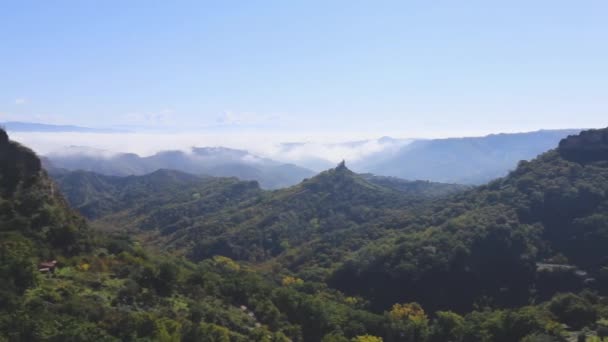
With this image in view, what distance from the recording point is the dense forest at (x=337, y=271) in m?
47.3

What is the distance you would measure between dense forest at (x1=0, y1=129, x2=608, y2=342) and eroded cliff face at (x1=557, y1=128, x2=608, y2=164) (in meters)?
0.35

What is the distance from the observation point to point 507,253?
3964 inches

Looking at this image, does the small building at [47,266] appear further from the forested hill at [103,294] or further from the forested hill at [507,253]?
the forested hill at [507,253]

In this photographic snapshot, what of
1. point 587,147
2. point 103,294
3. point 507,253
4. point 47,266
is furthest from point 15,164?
point 587,147

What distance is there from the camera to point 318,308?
65250mm

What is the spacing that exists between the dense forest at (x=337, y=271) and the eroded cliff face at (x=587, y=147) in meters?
0.35

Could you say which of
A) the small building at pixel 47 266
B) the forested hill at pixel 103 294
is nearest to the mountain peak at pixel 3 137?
the forested hill at pixel 103 294

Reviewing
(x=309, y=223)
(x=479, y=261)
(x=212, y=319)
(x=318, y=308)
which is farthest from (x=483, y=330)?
(x=309, y=223)

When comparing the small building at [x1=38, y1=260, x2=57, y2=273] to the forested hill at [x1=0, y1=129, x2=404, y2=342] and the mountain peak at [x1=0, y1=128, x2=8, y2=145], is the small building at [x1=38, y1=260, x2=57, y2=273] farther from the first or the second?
the mountain peak at [x1=0, y1=128, x2=8, y2=145]

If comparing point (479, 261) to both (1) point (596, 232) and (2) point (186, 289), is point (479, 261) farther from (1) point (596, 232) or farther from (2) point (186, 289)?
(2) point (186, 289)

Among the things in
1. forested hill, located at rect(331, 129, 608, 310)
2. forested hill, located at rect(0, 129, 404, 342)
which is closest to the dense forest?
forested hill, located at rect(0, 129, 404, 342)

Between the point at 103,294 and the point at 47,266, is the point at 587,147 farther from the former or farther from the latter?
the point at 47,266

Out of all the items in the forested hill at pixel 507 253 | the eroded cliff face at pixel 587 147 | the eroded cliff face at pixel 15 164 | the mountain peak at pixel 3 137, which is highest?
the eroded cliff face at pixel 587 147

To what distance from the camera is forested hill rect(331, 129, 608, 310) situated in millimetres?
93250
